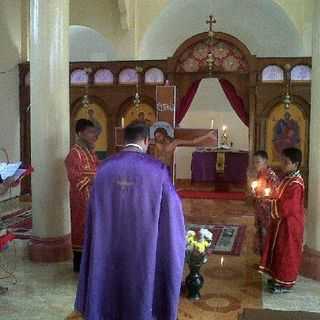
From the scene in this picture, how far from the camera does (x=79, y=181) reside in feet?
18.5

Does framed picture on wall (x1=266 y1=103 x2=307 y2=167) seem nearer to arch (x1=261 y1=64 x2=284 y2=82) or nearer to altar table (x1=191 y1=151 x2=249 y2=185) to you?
arch (x1=261 y1=64 x2=284 y2=82)

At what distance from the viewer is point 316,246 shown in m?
5.60

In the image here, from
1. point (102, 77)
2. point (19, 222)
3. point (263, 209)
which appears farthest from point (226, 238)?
point (102, 77)

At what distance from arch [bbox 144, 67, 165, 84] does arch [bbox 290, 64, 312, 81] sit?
8.94 ft

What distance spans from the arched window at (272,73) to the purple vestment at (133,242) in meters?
7.76

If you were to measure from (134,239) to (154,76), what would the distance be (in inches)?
318

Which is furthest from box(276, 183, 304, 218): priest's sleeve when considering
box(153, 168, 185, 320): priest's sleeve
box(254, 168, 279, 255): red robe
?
box(153, 168, 185, 320): priest's sleeve

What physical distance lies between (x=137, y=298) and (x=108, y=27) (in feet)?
33.7

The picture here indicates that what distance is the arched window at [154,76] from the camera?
11366 millimetres

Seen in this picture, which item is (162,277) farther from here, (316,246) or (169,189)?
(316,246)

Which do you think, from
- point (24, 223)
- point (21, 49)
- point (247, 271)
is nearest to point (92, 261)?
point (247, 271)

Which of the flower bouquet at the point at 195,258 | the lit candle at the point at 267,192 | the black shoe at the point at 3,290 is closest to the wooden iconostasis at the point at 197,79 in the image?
the lit candle at the point at 267,192

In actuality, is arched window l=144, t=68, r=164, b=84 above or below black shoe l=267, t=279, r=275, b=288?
above

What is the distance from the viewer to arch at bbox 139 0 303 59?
42.9 feet
